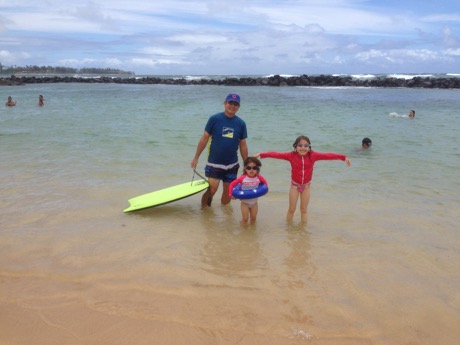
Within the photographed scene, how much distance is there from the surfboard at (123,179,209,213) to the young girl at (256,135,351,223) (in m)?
1.20

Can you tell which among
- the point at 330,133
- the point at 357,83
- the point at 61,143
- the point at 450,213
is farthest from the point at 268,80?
the point at 450,213

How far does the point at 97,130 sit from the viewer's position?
14.0m

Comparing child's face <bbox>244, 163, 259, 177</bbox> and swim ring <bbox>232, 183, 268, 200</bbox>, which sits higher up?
child's face <bbox>244, 163, 259, 177</bbox>

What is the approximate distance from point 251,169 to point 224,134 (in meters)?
0.77

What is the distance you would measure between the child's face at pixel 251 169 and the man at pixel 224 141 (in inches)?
24.5

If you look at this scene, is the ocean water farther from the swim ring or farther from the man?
the man

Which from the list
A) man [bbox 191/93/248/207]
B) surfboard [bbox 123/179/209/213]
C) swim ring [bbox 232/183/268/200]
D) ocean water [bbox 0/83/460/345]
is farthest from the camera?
surfboard [bbox 123/179/209/213]

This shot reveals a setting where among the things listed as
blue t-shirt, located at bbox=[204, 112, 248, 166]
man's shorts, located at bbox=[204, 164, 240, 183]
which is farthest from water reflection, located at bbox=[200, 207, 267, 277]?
blue t-shirt, located at bbox=[204, 112, 248, 166]

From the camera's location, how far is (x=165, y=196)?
5762mm

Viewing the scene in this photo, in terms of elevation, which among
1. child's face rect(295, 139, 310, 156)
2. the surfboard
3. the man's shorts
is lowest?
the surfboard

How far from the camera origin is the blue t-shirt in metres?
5.44

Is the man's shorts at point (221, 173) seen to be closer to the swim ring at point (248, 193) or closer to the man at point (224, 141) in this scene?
the man at point (224, 141)

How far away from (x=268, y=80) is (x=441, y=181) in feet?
168

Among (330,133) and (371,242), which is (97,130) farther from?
(371,242)
